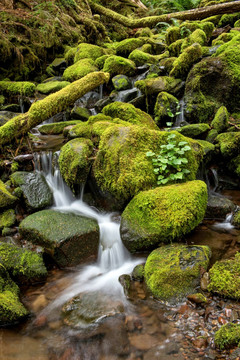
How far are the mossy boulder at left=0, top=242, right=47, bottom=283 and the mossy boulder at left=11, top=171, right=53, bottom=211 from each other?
121 cm

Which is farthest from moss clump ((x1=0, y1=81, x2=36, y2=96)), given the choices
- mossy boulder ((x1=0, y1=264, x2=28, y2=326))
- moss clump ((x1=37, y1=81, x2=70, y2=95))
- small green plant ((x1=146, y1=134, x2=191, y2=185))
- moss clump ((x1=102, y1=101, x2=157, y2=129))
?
mossy boulder ((x1=0, y1=264, x2=28, y2=326))

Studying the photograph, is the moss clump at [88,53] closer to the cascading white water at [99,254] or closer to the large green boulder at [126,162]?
the cascading white water at [99,254]

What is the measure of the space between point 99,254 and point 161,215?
1260 millimetres

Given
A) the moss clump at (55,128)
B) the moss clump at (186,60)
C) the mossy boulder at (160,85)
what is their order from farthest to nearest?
the moss clump at (186,60), the mossy boulder at (160,85), the moss clump at (55,128)

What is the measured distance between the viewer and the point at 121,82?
8688 mm

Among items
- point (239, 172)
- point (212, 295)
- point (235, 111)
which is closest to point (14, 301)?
point (212, 295)

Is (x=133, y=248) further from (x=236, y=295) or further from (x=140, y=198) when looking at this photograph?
(x=236, y=295)

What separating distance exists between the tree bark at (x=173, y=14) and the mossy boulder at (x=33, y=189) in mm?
12024

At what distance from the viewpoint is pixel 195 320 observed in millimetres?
2756

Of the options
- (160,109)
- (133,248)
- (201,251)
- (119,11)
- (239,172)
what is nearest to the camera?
(201,251)

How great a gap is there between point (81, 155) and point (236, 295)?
3.47 meters

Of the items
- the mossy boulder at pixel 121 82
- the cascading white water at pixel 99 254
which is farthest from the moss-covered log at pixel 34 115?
the mossy boulder at pixel 121 82

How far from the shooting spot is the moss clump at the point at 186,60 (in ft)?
25.9

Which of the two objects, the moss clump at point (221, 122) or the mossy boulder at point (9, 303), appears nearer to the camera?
the mossy boulder at point (9, 303)
